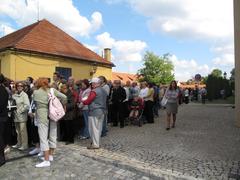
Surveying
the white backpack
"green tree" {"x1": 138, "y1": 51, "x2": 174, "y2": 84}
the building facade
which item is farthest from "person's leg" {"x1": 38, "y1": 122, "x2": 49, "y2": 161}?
"green tree" {"x1": 138, "y1": 51, "x2": 174, "y2": 84}

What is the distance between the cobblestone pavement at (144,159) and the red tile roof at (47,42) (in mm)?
11492

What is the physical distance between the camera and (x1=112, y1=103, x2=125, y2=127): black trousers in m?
11.9

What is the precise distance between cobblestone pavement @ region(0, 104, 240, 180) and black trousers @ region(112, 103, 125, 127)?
190cm

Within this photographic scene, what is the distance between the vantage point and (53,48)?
69.0ft

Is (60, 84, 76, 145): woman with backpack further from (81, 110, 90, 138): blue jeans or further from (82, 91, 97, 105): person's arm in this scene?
(82, 91, 97, 105): person's arm

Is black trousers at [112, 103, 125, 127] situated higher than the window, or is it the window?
the window

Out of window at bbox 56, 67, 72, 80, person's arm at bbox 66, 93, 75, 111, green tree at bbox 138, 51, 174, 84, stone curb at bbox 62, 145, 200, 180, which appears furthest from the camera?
green tree at bbox 138, 51, 174, 84

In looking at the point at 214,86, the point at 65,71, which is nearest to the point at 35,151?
the point at 65,71

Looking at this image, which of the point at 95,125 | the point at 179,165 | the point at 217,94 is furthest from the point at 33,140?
the point at 217,94

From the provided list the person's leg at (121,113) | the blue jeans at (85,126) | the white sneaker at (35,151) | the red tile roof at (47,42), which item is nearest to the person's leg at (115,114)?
the person's leg at (121,113)

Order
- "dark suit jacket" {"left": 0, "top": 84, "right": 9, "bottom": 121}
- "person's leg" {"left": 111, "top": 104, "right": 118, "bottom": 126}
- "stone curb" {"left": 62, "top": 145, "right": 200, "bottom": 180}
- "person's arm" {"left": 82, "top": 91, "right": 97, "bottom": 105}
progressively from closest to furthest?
"stone curb" {"left": 62, "top": 145, "right": 200, "bottom": 180}, "dark suit jacket" {"left": 0, "top": 84, "right": 9, "bottom": 121}, "person's arm" {"left": 82, "top": 91, "right": 97, "bottom": 105}, "person's leg" {"left": 111, "top": 104, "right": 118, "bottom": 126}

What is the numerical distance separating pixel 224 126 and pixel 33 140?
24.1 feet

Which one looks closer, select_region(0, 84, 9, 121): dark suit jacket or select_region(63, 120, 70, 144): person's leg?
select_region(0, 84, 9, 121): dark suit jacket

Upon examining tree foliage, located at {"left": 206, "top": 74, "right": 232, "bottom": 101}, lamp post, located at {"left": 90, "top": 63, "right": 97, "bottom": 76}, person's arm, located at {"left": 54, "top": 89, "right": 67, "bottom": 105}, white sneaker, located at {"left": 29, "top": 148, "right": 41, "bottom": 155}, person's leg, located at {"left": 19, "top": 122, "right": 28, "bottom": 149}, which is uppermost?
lamp post, located at {"left": 90, "top": 63, "right": 97, "bottom": 76}
